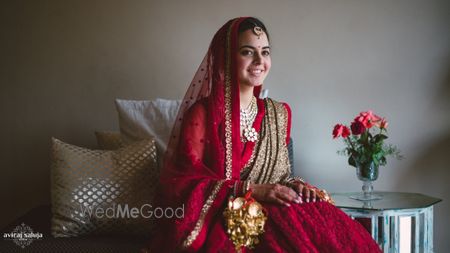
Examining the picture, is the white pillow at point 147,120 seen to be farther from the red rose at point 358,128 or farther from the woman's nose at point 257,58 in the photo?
the red rose at point 358,128

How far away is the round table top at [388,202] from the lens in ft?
6.45

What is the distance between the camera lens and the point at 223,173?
170 cm

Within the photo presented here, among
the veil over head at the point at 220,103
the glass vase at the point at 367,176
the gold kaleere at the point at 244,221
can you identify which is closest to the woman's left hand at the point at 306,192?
the gold kaleere at the point at 244,221

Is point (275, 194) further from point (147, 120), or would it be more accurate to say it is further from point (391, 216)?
point (147, 120)

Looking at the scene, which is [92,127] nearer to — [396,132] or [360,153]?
[360,153]

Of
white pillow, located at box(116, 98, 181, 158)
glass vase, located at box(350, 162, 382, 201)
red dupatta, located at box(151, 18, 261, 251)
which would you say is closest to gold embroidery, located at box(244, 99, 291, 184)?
red dupatta, located at box(151, 18, 261, 251)

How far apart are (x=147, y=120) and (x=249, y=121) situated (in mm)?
591

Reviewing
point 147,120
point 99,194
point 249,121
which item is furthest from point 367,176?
point 99,194

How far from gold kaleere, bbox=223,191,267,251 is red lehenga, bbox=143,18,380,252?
25mm

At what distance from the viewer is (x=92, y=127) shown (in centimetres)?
254

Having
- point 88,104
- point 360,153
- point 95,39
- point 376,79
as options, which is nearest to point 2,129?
point 88,104

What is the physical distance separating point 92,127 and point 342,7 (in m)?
1.60

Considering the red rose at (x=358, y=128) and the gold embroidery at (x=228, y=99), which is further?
the red rose at (x=358, y=128)

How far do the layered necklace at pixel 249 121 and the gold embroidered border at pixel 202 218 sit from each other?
310mm
